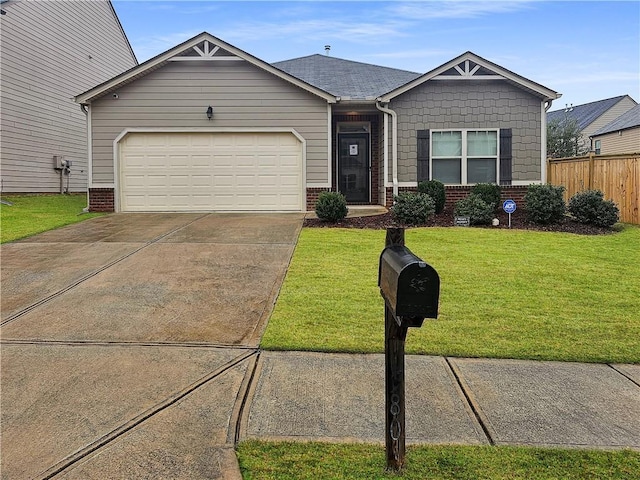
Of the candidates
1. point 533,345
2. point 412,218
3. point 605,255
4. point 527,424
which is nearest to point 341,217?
point 412,218

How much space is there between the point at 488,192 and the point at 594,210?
2.41 meters

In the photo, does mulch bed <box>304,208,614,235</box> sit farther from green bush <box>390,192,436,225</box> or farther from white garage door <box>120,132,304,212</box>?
white garage door <box>120,132,304,212</box>

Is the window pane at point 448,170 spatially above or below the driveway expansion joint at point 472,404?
above

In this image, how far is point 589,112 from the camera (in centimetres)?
3741

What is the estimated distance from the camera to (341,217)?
11344 millimetres

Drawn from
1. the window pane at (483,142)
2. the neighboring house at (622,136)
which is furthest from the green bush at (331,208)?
the neighboring house at (622,136)

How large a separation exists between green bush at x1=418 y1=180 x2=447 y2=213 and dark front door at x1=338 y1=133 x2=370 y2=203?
3.36 meters

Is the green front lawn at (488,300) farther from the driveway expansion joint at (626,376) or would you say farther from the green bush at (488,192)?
the green bush at (488,192)

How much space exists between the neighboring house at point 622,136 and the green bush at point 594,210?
18.5m

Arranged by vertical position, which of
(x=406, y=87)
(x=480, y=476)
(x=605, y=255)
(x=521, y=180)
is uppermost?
(x=406, y=87)

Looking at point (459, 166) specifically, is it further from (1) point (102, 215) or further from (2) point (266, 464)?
(2) point (266, 464)

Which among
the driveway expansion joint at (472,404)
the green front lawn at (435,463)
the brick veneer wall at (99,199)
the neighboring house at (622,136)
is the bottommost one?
the green front lawn at (435,463)

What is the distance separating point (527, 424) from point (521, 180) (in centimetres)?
1178

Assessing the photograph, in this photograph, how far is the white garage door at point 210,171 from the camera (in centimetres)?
1381
